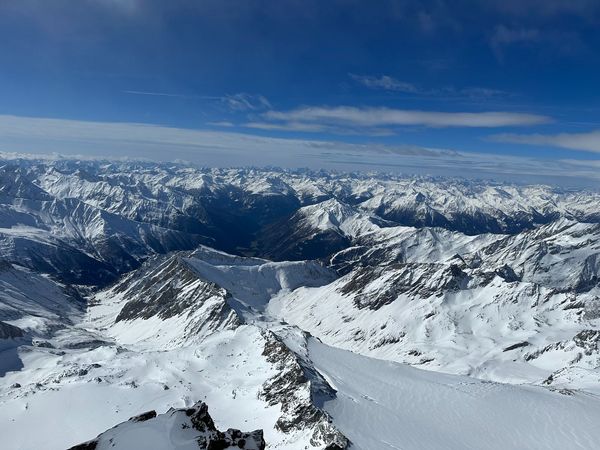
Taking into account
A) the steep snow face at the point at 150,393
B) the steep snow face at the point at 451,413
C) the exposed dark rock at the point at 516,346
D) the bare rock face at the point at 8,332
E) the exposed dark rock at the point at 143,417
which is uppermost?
the exposed dark rock at the point at 143,417

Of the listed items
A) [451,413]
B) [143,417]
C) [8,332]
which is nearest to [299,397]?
[451,413]

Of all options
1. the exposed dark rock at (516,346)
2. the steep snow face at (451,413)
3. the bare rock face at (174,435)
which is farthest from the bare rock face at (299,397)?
the exposed dark rock at (516,346)

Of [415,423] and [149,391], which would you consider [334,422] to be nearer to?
[415,423]

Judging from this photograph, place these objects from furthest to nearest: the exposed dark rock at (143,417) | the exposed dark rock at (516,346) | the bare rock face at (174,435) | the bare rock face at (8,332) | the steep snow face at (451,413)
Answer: the exposed dark rock at (516,346) < the bare rock face at (8,332) < the steep snow face at (451,413) < the exposed dark rock at (143,417) < the bare rock face at (174,435)

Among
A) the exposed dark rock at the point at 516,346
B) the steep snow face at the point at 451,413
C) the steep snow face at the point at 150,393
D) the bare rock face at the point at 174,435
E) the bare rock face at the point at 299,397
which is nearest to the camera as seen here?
the bare rock face at the point at 174,435

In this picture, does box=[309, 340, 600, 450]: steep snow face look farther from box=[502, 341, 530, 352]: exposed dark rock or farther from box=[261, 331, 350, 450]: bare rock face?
box=[502, 341, 530, 352]: exposed dark rock

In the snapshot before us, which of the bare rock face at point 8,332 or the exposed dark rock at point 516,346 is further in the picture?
the exposed dark rock at point 516,346

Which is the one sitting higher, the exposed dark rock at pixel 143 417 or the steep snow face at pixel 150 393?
the exposed dark rock at pixel 143 417

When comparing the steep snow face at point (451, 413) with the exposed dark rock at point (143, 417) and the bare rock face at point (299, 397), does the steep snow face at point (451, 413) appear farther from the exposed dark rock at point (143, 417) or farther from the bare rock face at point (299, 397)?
the exposed dark rock at point (143, 417)
